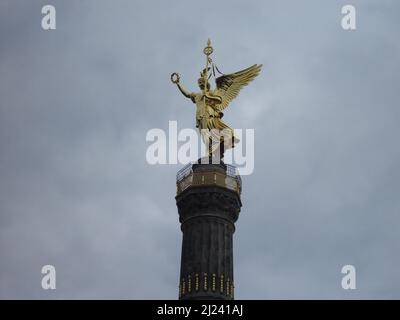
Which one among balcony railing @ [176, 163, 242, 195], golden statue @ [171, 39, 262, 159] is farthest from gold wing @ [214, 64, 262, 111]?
balcony railing @ [176, 163, 242, 195]

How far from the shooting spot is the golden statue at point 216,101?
50.6 metres

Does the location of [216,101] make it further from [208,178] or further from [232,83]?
[208,178]

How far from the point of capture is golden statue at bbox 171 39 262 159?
50625 mm

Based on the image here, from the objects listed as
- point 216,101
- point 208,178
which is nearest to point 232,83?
point 216,101

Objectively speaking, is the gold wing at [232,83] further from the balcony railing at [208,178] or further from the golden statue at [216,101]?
the balcony railing at [208,178]

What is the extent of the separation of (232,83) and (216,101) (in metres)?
2.64

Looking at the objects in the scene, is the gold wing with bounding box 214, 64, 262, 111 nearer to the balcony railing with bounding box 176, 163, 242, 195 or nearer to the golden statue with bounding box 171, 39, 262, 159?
the golden statue with bounding box 171, 39, 262, 159

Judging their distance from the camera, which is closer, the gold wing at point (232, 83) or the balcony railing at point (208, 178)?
the balcony railing at point (208, 178)

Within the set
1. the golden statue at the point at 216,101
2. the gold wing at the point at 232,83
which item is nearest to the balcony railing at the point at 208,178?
the golden statue at the point at 216,101
